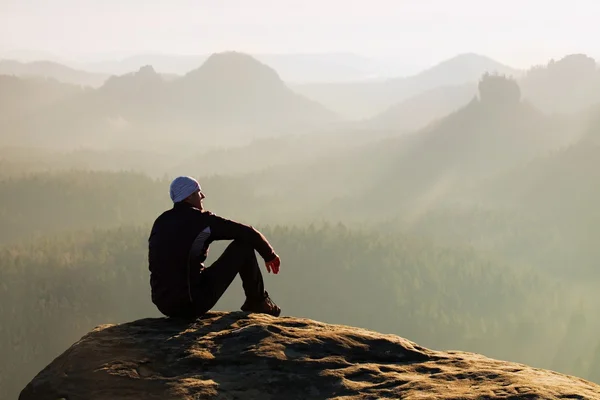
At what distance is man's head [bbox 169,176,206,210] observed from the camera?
11398mm

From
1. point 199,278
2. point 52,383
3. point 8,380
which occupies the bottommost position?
point 8,380

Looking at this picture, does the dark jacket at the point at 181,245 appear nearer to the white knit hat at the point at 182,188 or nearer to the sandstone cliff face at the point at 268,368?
the white knit hat at the point at 182,188

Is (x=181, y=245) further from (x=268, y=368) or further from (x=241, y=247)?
(x=268, y=368)

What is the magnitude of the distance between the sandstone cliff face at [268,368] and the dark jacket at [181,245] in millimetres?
742

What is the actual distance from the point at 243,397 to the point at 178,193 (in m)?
4.21

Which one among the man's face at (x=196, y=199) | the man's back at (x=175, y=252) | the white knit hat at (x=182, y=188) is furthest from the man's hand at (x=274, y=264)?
the white knit hat at (x=182, y=188)

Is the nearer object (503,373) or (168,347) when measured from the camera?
(503,373)

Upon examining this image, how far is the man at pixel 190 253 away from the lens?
36.3 ft

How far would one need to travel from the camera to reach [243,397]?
29.5 ft

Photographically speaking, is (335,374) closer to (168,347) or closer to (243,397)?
(243,397)

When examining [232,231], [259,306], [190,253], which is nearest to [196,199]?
[232,231]

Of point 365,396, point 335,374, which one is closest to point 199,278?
point 335,374

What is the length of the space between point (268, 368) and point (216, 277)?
247 cm

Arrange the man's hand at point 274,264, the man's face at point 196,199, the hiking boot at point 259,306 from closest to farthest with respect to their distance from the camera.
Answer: the man's face at point 196,199 < the man's hand at point 274,264 < the hiking boot at point 259,306
